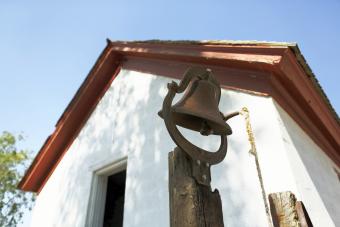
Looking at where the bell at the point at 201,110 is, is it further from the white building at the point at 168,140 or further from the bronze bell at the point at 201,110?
the white building at the point at 168,140

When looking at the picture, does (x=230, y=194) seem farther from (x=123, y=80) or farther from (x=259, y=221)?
(x=123, y=80)

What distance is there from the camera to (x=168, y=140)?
12.9 ft

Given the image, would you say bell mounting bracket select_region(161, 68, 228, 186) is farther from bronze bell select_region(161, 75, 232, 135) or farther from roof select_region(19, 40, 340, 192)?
roof select_region(19, 40, 340, 192)

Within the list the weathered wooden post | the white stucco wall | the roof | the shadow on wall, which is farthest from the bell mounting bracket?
the roof

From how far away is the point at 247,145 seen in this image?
10.0ft

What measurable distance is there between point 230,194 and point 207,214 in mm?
1833

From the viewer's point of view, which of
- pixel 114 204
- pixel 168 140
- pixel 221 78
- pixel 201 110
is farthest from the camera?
pixel 114 204

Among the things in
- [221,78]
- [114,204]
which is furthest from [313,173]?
[114,204]

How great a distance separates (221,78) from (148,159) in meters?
1.50

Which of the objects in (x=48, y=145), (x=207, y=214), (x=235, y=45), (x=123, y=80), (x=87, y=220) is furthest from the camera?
(x=48, y=145)

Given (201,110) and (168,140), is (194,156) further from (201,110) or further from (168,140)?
(168,140)

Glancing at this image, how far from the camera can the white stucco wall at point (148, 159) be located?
9.16 ft

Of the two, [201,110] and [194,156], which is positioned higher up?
[201,110]

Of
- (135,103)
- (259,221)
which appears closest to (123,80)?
(135,103)
